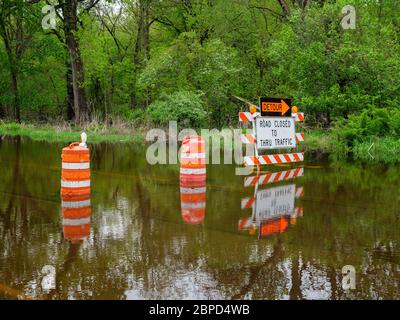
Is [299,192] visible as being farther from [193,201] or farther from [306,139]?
[306,139]

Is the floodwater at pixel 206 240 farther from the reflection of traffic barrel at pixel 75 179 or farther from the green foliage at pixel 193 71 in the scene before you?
the green foliage at pixel 193 71

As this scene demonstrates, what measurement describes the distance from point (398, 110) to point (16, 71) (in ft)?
102

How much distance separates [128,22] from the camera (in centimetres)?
4631

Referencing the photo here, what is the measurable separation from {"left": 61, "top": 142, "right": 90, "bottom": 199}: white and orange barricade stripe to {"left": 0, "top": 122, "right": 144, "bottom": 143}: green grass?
15341mm

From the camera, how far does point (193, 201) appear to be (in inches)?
379

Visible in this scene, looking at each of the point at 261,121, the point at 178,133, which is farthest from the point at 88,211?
the point at 178,133

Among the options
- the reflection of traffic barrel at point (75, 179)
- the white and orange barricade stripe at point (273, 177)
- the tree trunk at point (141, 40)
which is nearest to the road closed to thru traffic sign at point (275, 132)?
the white and orange barricade stripe at point (273, 177)

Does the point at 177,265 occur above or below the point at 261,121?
below

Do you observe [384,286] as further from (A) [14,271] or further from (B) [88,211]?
(B) [88,211]

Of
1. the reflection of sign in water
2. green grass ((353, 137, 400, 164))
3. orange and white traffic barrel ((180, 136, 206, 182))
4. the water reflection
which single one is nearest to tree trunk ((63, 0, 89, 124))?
green grass ((353, 137, 400, 164))

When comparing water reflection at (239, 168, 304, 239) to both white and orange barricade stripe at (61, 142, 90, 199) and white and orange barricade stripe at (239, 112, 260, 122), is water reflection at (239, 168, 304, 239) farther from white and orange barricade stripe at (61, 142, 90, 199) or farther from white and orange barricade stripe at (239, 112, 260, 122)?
white and orange barricade stripe at (61, 142, 90, 199)

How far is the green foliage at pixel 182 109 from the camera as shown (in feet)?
84.5

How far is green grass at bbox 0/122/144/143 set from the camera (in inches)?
1013

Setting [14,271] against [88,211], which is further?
[88,211]
